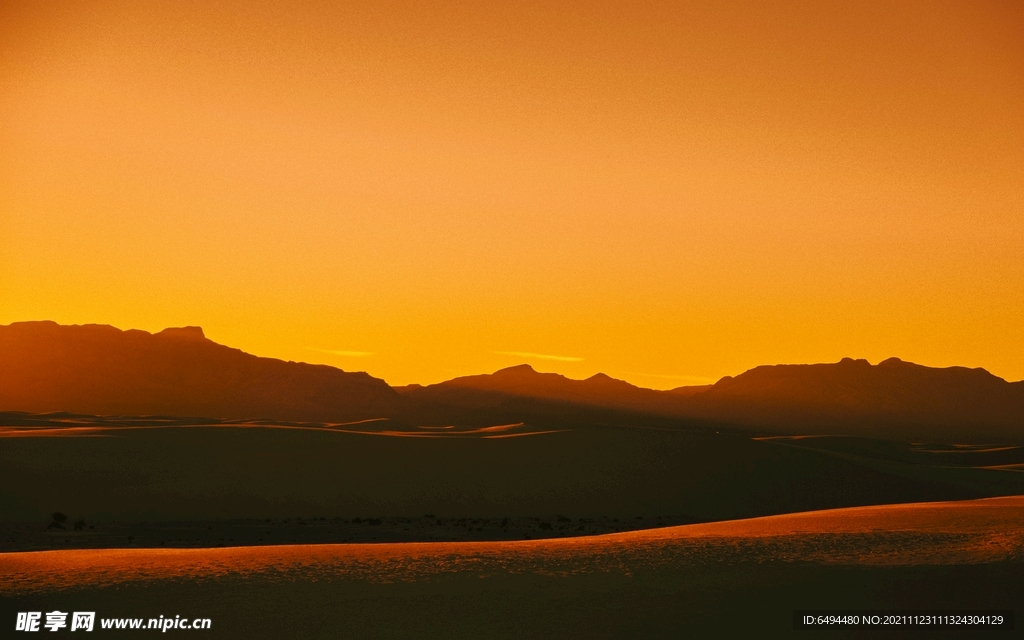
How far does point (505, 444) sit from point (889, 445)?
40885 millimetres

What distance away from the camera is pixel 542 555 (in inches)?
677

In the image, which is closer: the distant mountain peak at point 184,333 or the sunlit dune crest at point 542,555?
the sunlit dune crest at point 542,555

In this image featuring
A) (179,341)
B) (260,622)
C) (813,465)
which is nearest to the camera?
(260,622)

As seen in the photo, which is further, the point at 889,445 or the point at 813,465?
the point at 889,445

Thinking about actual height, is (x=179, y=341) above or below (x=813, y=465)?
above

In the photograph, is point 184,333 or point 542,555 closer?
point 542,555

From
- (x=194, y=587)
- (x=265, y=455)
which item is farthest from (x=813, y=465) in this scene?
(x=194, y=587)

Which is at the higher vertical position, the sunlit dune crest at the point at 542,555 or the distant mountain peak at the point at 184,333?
the distant mountain peak at the point at 184,333

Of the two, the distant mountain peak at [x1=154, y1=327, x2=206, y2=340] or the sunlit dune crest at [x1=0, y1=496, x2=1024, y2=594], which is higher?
the distant mountain peak at [x1=154, y1=327, x2=206, y2=340]

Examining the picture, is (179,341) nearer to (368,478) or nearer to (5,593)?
(368,478)

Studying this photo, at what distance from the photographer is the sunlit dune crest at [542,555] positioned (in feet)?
50.6

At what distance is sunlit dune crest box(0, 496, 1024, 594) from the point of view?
50.6 feet

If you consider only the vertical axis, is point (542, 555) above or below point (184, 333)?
below

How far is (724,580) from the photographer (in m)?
14.7
